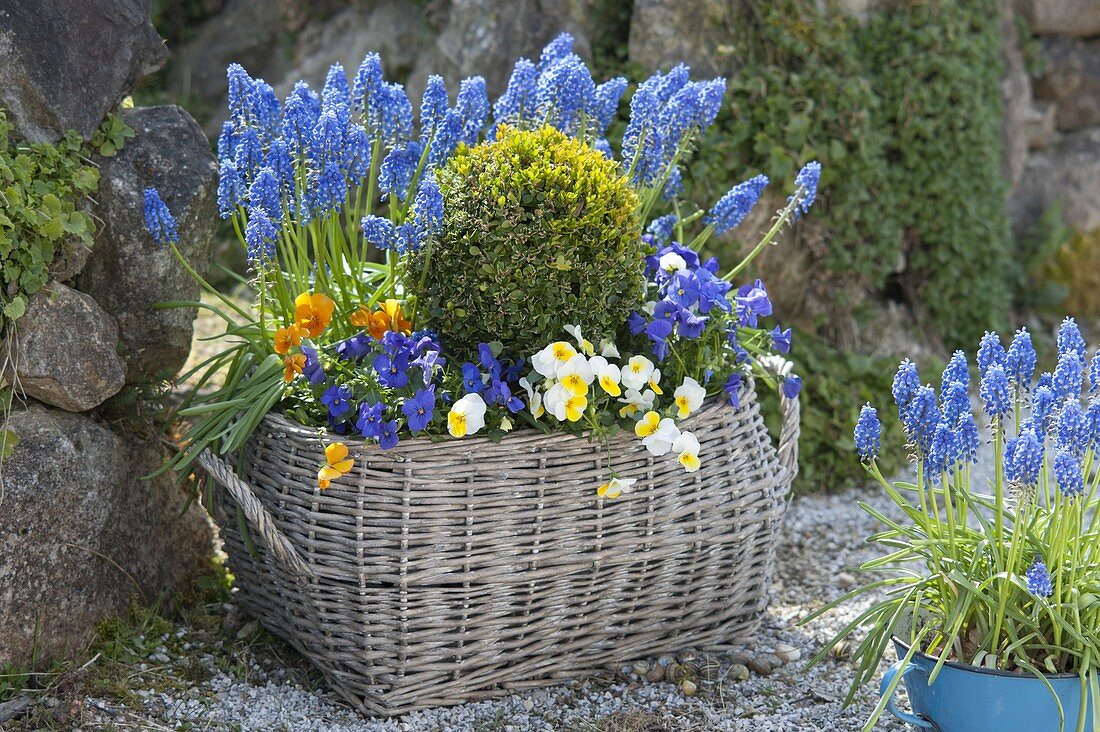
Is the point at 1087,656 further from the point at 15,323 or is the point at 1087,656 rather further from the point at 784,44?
the point at 784,44

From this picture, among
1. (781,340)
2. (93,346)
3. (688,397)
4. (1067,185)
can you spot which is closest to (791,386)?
(781,340)

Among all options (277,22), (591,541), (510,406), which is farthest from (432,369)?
(277,22)

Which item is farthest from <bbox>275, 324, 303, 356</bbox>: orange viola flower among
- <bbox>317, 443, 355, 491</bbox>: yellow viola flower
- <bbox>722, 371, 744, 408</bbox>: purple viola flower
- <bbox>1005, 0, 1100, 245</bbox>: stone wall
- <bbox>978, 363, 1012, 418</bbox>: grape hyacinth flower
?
<bbox>1005, 0, 1100, 245</bbox>: stone wall

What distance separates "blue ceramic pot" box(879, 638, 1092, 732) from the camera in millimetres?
1981

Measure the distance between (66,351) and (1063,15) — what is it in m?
4.55

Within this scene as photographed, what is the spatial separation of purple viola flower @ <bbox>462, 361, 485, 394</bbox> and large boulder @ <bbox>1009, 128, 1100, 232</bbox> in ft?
12.7

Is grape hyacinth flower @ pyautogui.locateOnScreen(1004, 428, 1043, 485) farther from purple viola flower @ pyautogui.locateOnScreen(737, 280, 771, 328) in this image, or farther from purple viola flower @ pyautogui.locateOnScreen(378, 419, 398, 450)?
purple viola flower @ pyautogui.locateOnScreen(378, 419, 398, 450)

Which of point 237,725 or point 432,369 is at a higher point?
point 432,369

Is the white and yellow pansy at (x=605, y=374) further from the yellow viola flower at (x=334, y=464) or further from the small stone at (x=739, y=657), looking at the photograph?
the small stone at (x=739, y=657)

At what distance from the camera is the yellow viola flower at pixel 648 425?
7.44ft

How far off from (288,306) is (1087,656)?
5.71ft

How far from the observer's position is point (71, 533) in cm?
245

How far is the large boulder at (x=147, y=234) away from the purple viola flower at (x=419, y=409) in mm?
825

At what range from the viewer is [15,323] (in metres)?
2.30
